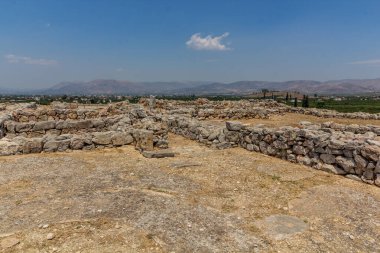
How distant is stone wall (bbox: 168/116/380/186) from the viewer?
9945 mm

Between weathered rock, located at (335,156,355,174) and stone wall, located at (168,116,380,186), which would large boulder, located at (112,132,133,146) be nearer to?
Result: stone wall, located at (168,116,380,186)

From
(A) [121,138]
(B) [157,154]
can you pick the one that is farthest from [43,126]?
(B) [157,154]

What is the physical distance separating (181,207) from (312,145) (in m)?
6.18

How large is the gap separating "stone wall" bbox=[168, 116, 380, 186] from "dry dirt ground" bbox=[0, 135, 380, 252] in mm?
442

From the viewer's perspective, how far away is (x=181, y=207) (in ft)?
25.9

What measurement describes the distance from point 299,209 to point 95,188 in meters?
5.56

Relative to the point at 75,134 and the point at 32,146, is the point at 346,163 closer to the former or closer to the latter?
the point at 32,146

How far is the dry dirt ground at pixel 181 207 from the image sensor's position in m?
6.22

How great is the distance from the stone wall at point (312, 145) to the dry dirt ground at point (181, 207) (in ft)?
1.45

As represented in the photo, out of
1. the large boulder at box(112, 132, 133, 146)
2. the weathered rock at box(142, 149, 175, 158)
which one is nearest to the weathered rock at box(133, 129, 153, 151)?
the large boulder at box(112, 132, 133, 146)

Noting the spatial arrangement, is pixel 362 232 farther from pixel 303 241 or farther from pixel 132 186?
pixel 132 186

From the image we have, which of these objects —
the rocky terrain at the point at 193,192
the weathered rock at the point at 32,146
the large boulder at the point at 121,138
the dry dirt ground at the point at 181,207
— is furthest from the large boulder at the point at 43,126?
the dry dirt ground at the point at 181,207

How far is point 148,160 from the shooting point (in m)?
12.7

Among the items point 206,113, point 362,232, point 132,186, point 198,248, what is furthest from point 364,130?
point 198,248
